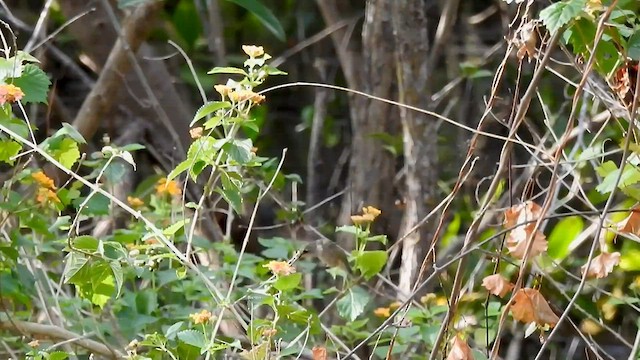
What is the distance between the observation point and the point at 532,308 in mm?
1057

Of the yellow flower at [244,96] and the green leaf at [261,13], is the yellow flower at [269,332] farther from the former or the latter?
the green leaf at [261,13]

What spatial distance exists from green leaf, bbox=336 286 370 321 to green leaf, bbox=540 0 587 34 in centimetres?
43

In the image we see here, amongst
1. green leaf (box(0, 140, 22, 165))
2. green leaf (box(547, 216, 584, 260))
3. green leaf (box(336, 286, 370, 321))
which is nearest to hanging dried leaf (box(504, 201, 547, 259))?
green leaf (box(336, 286, 370, 321))

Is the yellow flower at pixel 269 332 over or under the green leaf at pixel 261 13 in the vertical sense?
under

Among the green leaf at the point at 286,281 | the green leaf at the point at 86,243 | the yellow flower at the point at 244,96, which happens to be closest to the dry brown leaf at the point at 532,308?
the green leaf at the point at 286,281

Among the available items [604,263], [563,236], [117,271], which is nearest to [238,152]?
[117,271]

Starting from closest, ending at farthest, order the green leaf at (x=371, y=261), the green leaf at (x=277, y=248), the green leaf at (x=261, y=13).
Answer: the green leaf at (x=371, y=261)
the green leaf at (x=277, y=248)
the green leaf at (x=261, y=13)

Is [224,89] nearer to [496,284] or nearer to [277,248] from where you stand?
[496,284]

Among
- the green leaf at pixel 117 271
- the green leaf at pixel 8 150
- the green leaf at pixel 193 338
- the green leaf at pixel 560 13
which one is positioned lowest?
the green leaf at pixel 193 338

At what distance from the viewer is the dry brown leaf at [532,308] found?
3.46ft

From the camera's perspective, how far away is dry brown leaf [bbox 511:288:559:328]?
105cm

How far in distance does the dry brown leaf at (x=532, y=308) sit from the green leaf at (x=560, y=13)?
27cm

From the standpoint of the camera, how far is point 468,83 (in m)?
2.50

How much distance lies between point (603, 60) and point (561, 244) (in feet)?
3.10
